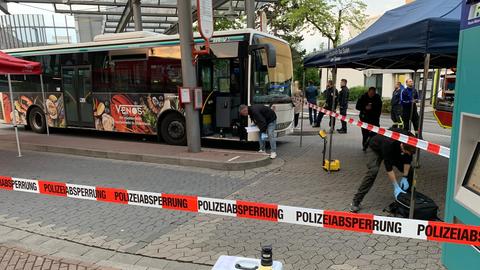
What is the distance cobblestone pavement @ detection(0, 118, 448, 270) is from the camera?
12.7 ft

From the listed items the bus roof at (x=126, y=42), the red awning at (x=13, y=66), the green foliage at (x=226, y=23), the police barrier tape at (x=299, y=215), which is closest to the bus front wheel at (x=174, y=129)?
the bus roof at (x=126, y=42)

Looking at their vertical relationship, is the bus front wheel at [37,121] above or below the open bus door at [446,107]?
below

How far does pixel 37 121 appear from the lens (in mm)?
12812

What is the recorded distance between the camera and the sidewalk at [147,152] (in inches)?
305

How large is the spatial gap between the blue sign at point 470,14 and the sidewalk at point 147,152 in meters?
5.55

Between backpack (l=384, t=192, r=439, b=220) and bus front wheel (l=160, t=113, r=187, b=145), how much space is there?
242 inches

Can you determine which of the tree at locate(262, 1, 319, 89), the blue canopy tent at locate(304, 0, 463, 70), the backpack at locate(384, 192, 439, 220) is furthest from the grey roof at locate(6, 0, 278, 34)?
the tree at locate(262, 1, 319, 89)

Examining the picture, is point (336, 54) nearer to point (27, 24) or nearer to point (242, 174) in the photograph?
point (242, 174)

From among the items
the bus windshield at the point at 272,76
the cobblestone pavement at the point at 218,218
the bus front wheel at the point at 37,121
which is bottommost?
the cobblestone pavement at the point at 218,218

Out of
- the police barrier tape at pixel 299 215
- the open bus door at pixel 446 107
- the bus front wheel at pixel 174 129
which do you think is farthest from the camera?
the bus front wheel at pixel 174 129

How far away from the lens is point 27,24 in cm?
4156

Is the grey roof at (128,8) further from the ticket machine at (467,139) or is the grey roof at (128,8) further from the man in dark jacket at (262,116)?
the ticket machine at (467,139)

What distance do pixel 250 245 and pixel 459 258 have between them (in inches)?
85.6

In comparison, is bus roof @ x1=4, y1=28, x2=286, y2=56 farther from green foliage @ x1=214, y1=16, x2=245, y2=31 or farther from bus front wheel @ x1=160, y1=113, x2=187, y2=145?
green foliage @ x1=214, y1=16, x2=245, y2=31
